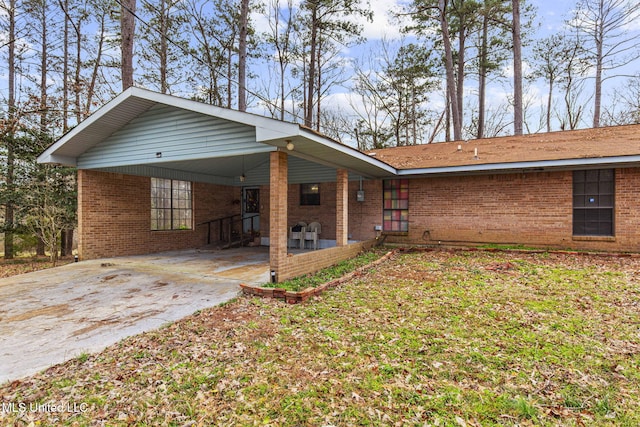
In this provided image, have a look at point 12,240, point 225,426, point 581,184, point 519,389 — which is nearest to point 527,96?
point 581,184

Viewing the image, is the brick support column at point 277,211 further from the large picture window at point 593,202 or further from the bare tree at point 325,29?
the bare tree at point 325,29

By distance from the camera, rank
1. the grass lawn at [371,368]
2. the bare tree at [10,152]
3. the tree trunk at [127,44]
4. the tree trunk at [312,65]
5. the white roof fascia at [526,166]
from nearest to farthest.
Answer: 1. the grass lawn at [371,368]
2. the white roof fascia at [526,166]
3. the tree trunk at [127,44]
4. the bare tree at [10,152]
5. the tree trunk at [312,65]

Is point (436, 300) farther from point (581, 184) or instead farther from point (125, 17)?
point (125, 17)

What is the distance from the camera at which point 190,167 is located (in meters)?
10.3

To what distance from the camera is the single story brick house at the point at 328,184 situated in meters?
6.45

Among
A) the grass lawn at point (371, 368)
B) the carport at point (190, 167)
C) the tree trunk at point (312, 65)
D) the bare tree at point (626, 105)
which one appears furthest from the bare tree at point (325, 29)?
the grass lawn at point (371, 368)

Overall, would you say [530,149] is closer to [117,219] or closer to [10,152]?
[117,219]

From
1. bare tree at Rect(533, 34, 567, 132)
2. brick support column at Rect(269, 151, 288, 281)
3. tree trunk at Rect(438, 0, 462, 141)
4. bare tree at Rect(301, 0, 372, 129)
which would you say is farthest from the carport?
bare tree at Rect(533, 34, 567, 132)

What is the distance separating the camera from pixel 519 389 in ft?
8.93

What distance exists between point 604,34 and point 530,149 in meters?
13.1

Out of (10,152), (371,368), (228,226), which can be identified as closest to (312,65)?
(228,226)

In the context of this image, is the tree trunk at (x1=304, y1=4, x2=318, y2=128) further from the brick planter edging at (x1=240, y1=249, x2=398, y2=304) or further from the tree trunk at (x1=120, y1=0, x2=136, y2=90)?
the brick planter edging at (x1=240, y1=249, x2=398, y2=304)

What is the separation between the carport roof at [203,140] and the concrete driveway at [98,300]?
2598 mm

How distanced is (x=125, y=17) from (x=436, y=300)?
11803 mm
